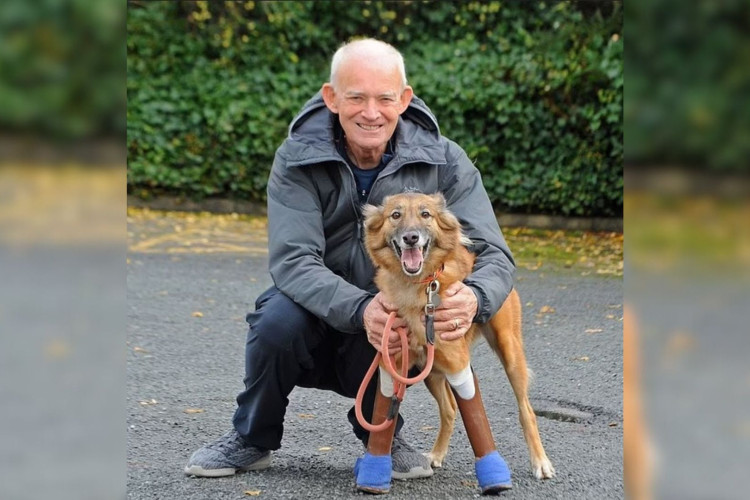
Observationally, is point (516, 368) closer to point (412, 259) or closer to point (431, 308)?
point (431, 308)

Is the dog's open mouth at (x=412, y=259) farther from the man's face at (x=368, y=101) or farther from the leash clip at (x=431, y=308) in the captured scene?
the man's face at (x=368, y=101)

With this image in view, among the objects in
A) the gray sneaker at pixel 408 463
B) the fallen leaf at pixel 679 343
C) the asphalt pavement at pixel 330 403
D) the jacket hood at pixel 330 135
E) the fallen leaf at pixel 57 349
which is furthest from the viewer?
the gray sneaker at pixel 408 463

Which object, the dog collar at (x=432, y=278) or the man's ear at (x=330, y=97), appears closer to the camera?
the dog collar at (x=432, y=278)

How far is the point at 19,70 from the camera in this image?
1313 millimetres

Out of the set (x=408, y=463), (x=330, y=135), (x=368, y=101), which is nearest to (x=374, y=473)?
(x=408, y=463)

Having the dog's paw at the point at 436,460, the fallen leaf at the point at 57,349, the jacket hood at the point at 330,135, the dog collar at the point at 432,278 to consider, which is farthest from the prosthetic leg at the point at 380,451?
the fallen leaf at the point at 57,349

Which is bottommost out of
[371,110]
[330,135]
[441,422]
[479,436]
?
[441,422]

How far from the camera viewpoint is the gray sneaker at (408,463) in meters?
4.48

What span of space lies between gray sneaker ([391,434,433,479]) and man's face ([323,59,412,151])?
1.46 m

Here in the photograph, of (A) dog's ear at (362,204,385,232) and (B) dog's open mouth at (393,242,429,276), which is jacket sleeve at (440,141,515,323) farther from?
(A) dog's ear at (362,204,385,232)

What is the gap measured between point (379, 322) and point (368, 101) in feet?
3.17

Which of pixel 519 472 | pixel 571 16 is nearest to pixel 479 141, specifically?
pixel 571 16

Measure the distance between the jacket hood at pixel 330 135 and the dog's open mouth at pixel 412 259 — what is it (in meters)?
0.44

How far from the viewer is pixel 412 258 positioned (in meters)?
4.04
